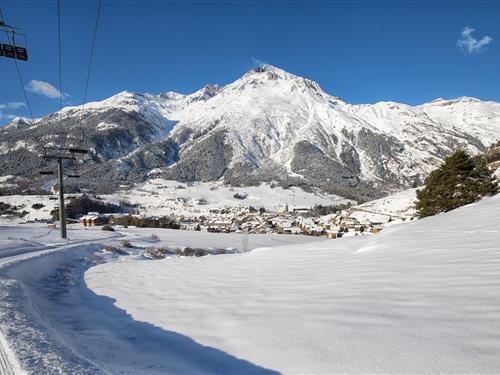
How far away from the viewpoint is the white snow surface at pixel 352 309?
10.5ft

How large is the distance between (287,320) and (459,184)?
80.0ft

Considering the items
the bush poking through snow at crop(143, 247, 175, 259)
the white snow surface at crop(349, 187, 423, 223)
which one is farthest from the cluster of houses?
the bush poking through snow at crop(143, 247, 175, 259)

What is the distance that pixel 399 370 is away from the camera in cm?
288

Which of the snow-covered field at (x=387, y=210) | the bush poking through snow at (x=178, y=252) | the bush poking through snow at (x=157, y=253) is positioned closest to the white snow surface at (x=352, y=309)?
the bush poking through snow at (x=157, y=253)

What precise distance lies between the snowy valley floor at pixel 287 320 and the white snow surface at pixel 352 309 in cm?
2

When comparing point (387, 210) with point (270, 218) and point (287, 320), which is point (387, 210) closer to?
point (270, 218)

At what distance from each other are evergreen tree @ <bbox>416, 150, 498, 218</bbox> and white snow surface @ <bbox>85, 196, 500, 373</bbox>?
53.7 ft

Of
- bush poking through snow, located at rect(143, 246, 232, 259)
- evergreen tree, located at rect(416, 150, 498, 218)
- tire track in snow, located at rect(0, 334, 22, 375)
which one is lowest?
bush poking through snow, located at rect(143, 246, 232, 259)

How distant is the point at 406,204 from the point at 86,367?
12943 cm

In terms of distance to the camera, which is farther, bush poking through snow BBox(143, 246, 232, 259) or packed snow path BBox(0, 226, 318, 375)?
bush poking through snow BBox(143, 246, 232, 259)

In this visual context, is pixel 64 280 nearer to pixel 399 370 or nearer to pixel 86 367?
pixel 86 367

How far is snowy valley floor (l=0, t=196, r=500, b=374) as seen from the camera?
3.17m

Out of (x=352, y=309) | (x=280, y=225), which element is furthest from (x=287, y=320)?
(x=280, y=225)

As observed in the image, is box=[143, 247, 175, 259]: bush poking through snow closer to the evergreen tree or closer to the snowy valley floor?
the snowy valley floor
